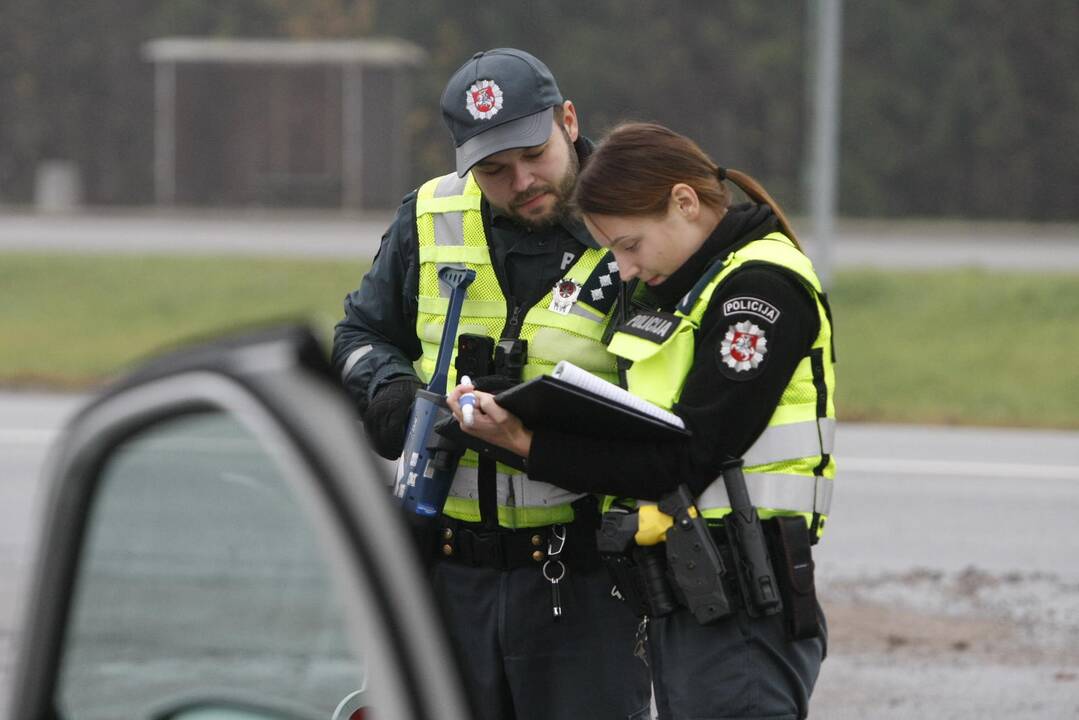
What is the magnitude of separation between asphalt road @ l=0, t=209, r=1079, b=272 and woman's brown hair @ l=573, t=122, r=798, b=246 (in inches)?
540

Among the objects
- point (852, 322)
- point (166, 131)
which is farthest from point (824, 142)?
point (166, 131)

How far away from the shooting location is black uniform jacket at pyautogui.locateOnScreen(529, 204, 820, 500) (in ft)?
8.68

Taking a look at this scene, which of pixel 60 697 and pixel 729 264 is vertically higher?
pixel 729 264

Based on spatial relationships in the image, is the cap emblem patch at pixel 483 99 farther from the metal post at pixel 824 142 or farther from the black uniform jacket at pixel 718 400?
the metal post at pixel 824 142

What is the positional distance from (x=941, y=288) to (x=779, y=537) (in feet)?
42.8

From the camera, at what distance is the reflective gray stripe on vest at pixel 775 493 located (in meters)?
2.71

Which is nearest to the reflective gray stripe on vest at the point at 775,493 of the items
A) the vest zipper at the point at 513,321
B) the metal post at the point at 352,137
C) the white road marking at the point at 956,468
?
the vest zipper at the point at 513,321

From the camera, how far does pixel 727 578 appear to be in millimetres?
2682

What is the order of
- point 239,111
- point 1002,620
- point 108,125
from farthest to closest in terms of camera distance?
point 108,125 → point 239,111 → point 1002,620

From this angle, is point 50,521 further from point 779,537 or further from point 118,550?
point 779,537

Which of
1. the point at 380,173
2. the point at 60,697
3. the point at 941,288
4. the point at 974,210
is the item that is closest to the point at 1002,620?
the point at 60,697

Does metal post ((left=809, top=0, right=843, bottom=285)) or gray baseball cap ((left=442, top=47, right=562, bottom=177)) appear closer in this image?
gray baseball cap ((left=442, top=47, right=562, bottom=177))

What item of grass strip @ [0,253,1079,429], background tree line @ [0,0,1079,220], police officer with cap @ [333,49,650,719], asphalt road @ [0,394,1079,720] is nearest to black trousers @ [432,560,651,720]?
police officer with cap @ [333,49,650,719]

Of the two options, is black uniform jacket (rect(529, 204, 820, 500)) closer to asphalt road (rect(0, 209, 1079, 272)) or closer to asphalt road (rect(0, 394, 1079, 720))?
asphalt road (rect(0, 394, 1079, 720))
